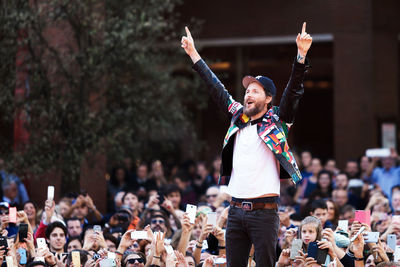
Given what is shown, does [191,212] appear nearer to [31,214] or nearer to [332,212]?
[332,212]

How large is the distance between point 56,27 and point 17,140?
6.80 feet

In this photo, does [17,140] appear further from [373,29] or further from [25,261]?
[373,29]

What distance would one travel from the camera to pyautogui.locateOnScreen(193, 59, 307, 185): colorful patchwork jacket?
586 cm

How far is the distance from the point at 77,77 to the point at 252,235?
7.92 meters

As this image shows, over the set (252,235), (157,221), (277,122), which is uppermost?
(277,122)

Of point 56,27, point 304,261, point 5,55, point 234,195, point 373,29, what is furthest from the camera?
point 373,29

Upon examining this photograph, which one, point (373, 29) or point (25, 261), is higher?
point (373, 29)

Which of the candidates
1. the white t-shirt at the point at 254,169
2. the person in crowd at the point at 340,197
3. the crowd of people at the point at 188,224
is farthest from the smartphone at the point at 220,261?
the person in crowd at the point at 340,197

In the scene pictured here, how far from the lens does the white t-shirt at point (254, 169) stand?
596 cm

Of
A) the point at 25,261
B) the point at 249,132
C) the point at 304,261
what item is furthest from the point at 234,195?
the point at 25,261

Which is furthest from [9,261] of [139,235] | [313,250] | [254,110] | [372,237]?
[372,237]

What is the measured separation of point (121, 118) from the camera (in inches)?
531

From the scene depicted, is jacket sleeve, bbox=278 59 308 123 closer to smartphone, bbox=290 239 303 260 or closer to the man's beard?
the man's beard

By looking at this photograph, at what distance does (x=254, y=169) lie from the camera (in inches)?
235
